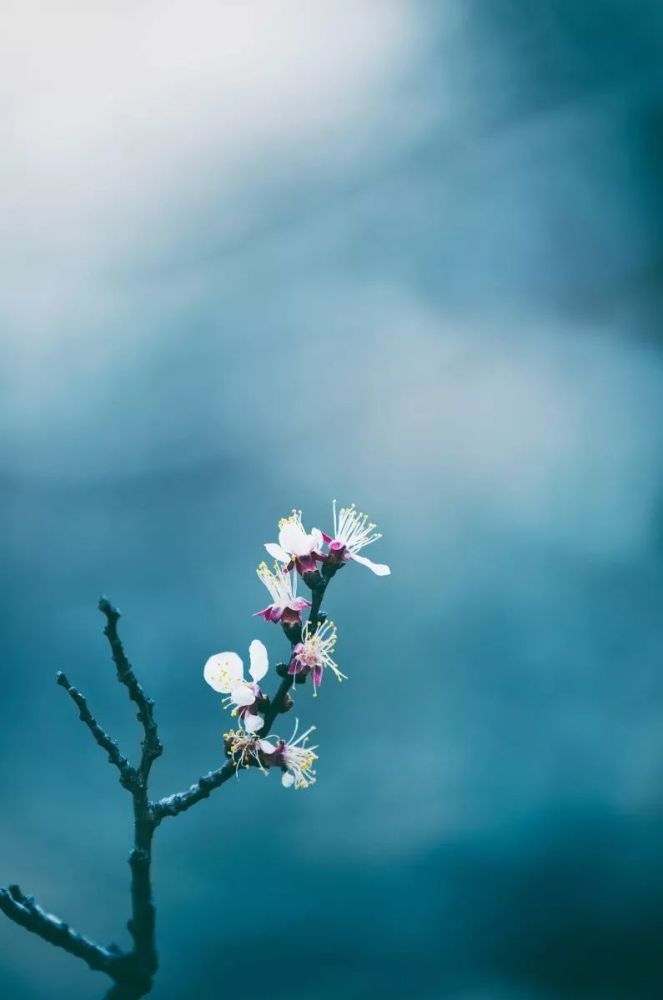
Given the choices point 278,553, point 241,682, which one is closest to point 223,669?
point 241,682

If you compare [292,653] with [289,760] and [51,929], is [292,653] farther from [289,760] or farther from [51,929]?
[51,929]

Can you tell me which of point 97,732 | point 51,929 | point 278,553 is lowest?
point 51,929

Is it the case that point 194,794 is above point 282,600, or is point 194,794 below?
below

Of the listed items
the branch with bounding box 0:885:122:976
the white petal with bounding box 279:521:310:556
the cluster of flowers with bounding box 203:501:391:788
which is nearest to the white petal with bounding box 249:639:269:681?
the cluster of flowers with bounding box 203:501:391:788

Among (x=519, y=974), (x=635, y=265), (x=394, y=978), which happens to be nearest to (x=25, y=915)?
(x=394, y=978)

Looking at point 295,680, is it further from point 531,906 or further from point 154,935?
point 531,906

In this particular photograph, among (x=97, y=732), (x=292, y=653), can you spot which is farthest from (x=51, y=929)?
(x=292, y=653)

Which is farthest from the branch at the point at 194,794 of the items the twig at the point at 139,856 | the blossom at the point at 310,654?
the blossom at the point at 310,654

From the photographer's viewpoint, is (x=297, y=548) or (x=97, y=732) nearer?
(x=97, y=732)

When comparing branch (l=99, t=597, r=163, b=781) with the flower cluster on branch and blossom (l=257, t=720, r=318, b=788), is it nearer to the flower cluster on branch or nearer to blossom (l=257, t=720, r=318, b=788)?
the flower cluster on branch
